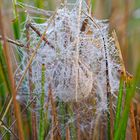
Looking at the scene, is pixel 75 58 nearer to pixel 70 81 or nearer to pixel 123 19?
pixel 70 81

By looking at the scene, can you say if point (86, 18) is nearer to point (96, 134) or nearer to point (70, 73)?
point (70, 73)

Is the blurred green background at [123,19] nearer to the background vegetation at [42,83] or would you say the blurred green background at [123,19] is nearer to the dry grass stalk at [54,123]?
the background vegetation at [42,83]

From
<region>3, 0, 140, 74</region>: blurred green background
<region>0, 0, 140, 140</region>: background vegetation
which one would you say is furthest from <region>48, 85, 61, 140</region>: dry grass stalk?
<region>3, 0, 140, 74</region>: blurred green background

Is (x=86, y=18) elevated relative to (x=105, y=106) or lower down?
elevated

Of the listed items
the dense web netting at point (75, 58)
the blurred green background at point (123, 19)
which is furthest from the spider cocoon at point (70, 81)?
the blurred green background at point (123, 19)

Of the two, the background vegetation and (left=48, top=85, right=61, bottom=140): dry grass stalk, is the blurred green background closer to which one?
the background vegetation

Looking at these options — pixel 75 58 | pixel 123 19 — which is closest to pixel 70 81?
pixel 75 58

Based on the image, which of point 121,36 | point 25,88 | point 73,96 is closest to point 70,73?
point 73,96
